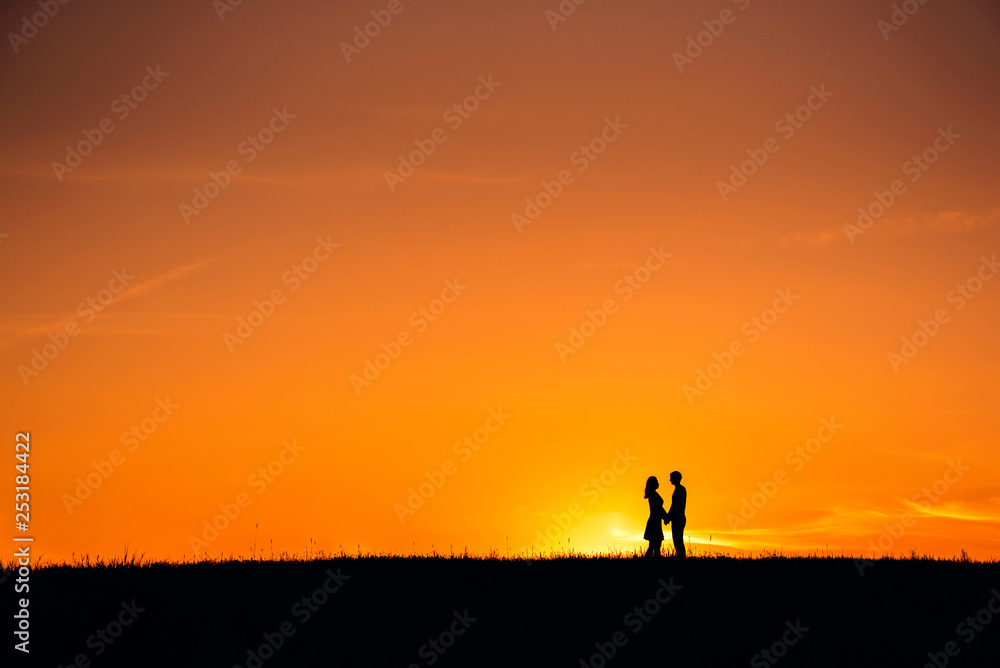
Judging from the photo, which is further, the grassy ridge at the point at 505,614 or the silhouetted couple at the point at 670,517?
the silhouetted couple at the point at 670,517

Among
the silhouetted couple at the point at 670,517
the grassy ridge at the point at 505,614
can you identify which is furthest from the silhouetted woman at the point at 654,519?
the grassy ridge at the point at 505,614

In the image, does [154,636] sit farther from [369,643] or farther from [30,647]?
[369,643]

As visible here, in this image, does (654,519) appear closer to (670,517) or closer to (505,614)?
(670,517)

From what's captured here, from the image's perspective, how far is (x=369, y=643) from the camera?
15.6m

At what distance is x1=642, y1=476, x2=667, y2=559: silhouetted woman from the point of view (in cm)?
2292

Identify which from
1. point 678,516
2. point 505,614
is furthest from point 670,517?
point 505,614

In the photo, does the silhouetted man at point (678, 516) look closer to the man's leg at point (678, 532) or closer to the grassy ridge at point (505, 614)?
the man's leg at point (678, 532)

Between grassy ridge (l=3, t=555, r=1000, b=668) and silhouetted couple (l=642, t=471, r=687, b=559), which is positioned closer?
grassy ridge (l=3, t=555, r=1000, b=668)

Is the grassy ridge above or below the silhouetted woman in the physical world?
below

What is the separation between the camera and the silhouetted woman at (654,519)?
22922mm

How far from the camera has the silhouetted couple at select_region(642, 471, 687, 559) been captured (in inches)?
Answer: 903

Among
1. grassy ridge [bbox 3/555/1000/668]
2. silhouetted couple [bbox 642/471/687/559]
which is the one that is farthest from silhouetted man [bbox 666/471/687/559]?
grassy ridge [bbox 3/555/1000/668]

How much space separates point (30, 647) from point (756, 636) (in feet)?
36.9

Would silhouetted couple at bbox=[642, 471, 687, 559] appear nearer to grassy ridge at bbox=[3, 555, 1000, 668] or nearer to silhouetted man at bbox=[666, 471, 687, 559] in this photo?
silhouetted man at bbox=[666, 471, 687, 559]
